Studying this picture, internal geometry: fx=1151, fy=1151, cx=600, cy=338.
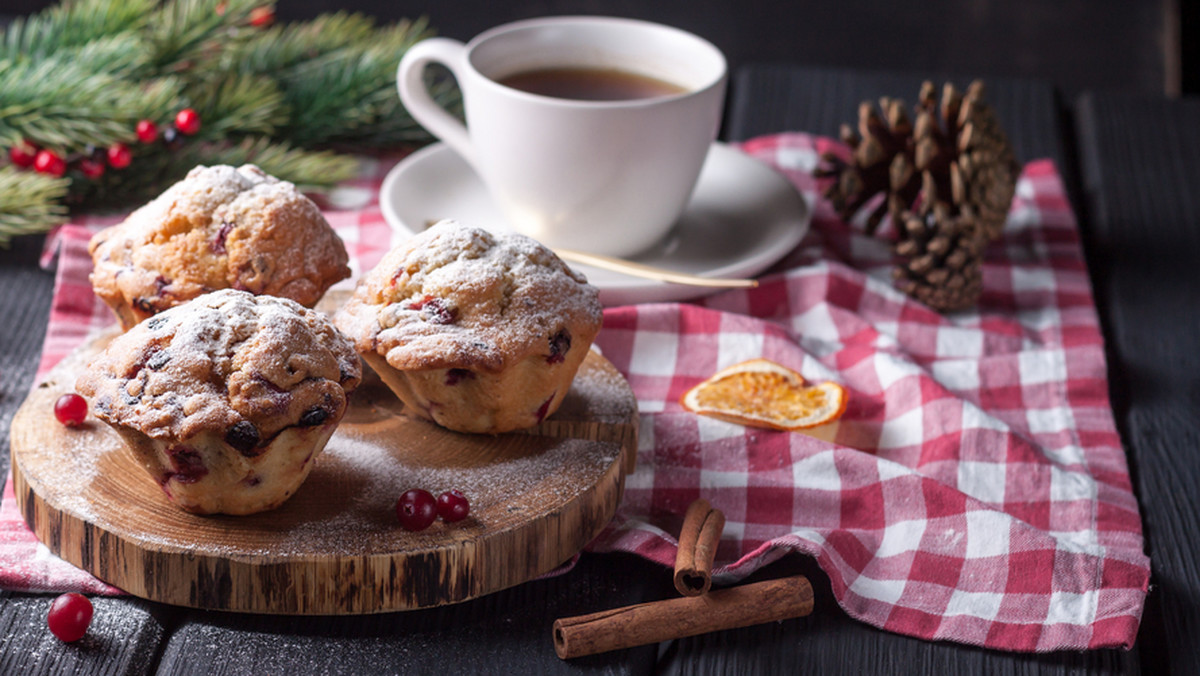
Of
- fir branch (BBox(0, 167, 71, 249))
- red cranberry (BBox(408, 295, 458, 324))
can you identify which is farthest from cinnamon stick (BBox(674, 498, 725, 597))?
fir branch (BBox(0, 167, 71, 249))

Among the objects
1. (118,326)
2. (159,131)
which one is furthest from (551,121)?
(159,131)

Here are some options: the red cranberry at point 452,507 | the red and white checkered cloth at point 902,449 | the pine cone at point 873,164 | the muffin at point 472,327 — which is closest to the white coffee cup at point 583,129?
the red and white checkered cloth at point 902,449

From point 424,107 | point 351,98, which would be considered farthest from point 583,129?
point 351,98

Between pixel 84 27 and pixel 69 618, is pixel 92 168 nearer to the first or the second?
pixel 84 27

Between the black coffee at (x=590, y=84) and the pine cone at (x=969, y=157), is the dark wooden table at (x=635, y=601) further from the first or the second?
the black coffee at (x=590, y=84)

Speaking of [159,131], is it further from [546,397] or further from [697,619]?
[697,619]

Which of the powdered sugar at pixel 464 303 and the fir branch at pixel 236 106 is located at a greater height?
the powdered sugar at pixel 464 303
